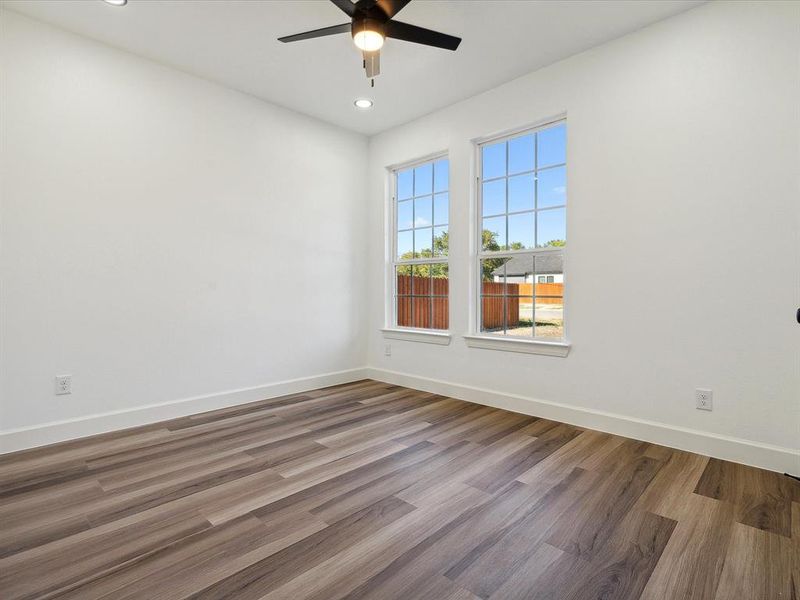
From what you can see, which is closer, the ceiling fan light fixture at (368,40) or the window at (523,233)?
the ceiling fan light fixture at (368,40)

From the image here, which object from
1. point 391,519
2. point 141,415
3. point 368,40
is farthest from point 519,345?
point 141,415

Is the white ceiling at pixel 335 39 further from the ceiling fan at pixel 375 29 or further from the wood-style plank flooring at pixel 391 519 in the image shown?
the wood-style plank flooring at pixel 391 519

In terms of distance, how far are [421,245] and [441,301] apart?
0.66m

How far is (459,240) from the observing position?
393 cm

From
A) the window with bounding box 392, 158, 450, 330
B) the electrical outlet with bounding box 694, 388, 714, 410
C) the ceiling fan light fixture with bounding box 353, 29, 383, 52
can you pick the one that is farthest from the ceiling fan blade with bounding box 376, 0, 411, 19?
the electrical outlet with bounding box 694, 388, 714, 410

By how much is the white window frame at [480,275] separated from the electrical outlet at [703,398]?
844mm

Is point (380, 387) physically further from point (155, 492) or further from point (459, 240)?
point (155, 492)

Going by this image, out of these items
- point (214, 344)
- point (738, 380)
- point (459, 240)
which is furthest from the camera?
point (459, 240)

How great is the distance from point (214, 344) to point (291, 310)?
0.80m

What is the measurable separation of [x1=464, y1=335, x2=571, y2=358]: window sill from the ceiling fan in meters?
2.20

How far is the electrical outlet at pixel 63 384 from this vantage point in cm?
282

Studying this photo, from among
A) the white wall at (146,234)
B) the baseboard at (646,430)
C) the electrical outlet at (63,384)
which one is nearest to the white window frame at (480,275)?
the baseboard at (646,430)

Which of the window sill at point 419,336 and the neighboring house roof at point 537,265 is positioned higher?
the neighboring house roof at point 537,265

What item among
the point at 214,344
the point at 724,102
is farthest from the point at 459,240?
the point at 214,344
